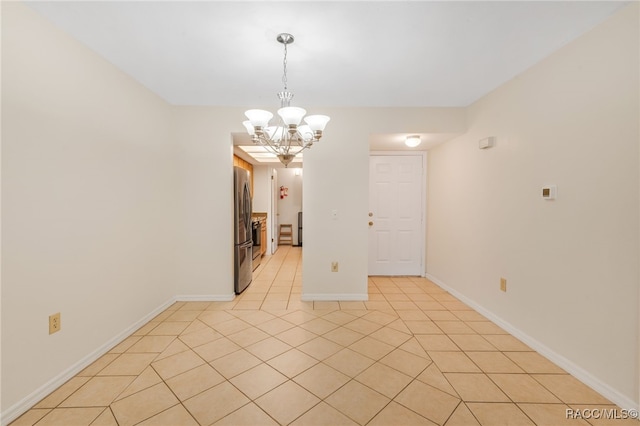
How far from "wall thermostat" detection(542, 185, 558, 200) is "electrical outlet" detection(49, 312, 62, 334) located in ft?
12.1

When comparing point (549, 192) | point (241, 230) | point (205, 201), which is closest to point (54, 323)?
point (205, 201)

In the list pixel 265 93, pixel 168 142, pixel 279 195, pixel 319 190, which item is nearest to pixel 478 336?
pixel 319 190

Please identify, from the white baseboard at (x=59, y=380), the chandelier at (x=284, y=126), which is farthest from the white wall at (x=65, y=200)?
the chandelier at (x=284, y=126)

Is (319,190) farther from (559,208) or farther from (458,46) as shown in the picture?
(559,208)

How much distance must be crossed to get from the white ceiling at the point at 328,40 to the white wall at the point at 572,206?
0.85 feet

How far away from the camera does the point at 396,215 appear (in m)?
A: 4.23

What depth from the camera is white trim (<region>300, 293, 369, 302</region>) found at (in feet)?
10.6

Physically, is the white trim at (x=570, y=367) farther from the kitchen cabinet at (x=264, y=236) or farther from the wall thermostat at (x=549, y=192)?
the kitchen cabinet at (x=264, y=236)

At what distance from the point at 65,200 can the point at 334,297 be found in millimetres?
2708

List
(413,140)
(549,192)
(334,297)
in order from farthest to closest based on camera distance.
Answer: (413,140) → (334,297) → (549,192)

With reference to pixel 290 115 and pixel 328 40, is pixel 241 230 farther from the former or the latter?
pixel 328 40

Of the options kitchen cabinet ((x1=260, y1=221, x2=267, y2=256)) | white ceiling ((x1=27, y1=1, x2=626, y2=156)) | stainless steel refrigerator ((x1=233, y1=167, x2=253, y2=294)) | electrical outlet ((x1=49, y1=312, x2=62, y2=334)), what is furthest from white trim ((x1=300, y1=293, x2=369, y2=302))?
kitchen cabinet ((x1=260, y1=221, x2=267, y2=256))

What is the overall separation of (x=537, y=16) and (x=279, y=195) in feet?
21.3

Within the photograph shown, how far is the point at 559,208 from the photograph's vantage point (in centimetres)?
196
